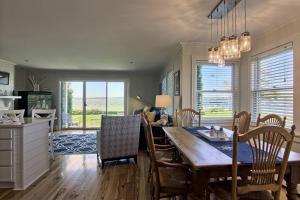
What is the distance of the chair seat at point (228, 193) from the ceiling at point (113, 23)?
6.41 ft

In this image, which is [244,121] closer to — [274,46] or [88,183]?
[274,46]

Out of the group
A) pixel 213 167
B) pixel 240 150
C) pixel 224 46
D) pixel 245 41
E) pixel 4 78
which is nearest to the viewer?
pixel 213 167

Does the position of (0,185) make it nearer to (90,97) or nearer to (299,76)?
(299,76)

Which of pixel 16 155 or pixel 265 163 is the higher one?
pixel 265 163

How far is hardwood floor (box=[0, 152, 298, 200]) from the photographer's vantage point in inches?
107

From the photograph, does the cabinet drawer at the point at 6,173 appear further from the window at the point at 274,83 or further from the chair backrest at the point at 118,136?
the window at the point at 274,83

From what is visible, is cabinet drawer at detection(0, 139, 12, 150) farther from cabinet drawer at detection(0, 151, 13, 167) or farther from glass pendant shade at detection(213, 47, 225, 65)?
glass pendant shade at detection(213, 47, 225, 65)

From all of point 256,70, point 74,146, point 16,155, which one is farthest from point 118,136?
point 256,70

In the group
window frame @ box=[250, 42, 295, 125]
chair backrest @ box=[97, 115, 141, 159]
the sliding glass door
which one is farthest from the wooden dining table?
the sliding glass door

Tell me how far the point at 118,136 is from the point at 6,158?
1.68 meters

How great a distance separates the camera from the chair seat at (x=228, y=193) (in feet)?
5.60

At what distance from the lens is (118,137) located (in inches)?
154

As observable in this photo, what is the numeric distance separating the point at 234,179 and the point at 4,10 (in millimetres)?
3262

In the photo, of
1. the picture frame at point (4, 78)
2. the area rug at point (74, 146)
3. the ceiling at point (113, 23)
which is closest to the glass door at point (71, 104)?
the picture frame at point (4, 78)
